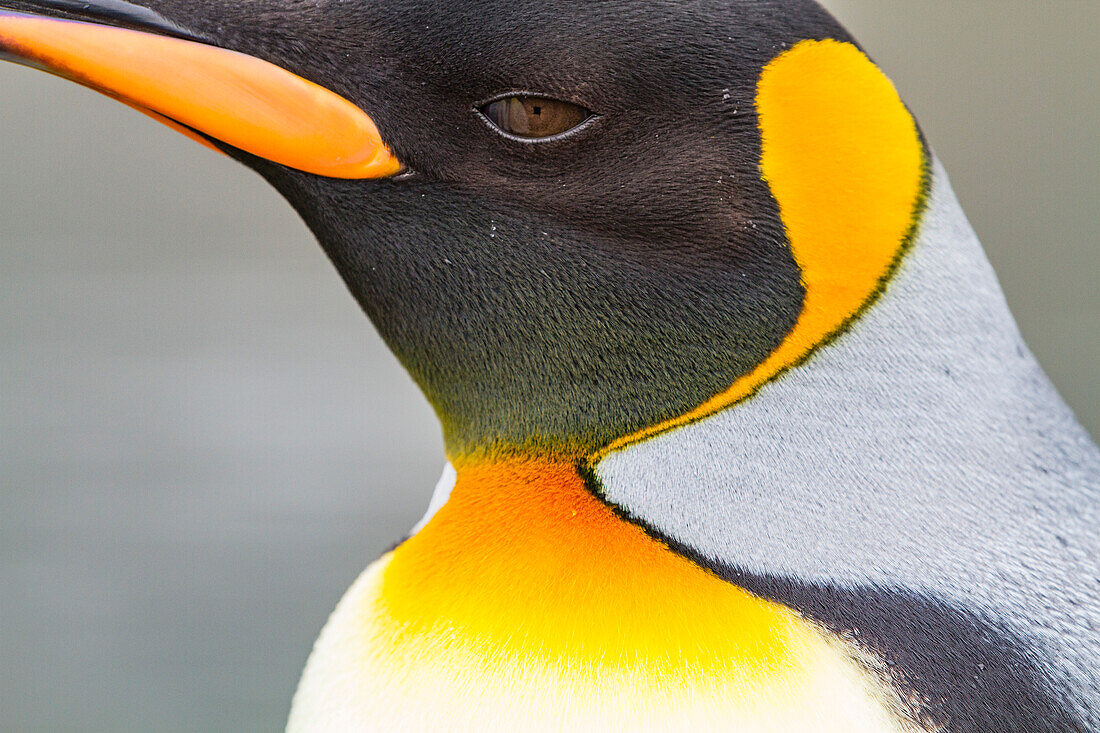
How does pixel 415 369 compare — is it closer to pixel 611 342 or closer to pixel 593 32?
pixel 611 342

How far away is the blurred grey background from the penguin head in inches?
92.3

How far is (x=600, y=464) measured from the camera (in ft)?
2.68

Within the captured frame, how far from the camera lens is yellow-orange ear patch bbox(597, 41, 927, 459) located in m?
0.78

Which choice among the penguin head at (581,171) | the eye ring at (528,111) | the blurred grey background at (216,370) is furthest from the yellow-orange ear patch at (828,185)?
the blurred grey background at (216,370)

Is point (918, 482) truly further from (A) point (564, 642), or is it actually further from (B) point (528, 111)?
(B) point (528, 111)

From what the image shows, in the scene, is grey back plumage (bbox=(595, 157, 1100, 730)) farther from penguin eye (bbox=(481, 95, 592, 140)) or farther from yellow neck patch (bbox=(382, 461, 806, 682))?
penguin eye (bbox=(481, 95, 592, 140))

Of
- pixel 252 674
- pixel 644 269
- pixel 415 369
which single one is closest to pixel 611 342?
pixel 644 269

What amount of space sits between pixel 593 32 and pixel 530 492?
0.32 meters

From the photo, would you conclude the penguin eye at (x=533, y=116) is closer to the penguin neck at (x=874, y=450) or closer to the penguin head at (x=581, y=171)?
the penguin head at (x=581, y=171)

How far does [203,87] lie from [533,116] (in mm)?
220

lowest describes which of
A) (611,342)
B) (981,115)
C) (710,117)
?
(611,342)

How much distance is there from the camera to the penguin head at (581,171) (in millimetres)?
764

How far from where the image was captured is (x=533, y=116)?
0.77 meters

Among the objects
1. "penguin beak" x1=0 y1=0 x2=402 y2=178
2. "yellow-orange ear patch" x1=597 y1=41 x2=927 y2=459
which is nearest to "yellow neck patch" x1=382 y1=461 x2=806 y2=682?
"yellow-orange ear patch" x1=597 y1=41 x2=927 y2=459
